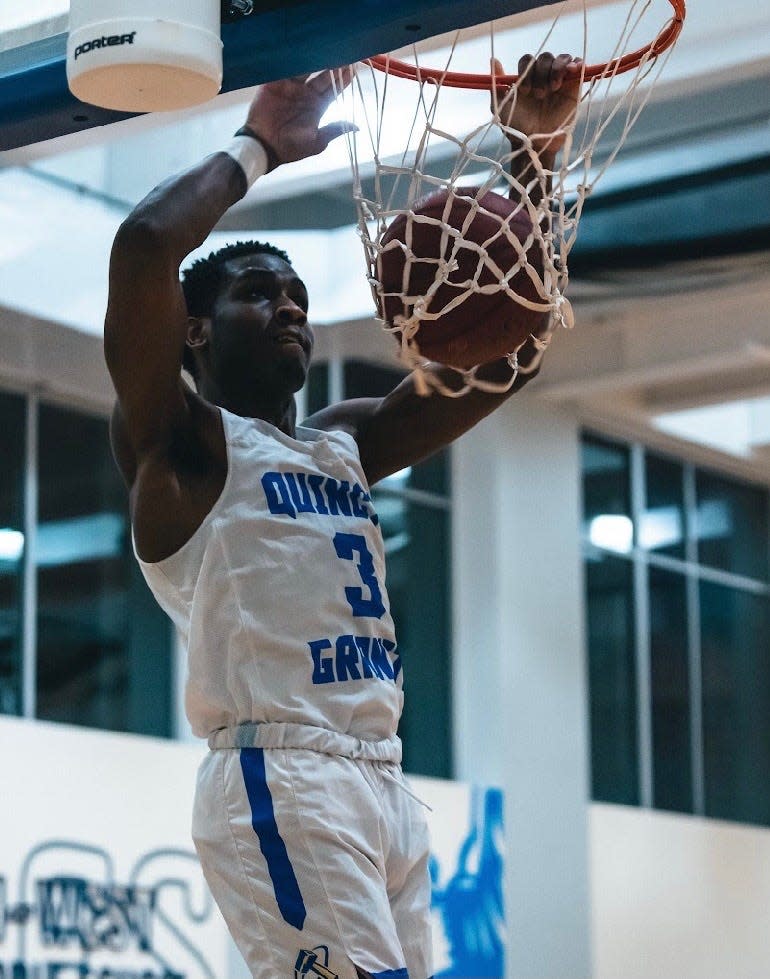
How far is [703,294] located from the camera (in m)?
8.66

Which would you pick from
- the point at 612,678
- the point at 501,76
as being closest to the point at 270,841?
the point at 501,76

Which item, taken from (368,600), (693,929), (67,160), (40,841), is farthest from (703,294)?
(368,600)

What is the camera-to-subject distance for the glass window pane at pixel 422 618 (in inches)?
404

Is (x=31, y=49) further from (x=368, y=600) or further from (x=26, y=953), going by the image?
(x=26, y=953)

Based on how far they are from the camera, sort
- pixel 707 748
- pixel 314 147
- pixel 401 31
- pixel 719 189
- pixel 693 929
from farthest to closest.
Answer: pixel 707 748 < pixel 693 929 < pixel 719 189 < pixel 314 147 < pixel 401 31

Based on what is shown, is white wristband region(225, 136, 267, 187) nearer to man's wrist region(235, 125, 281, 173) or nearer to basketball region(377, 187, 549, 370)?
man's wrist region(235, 125, 281, 173)

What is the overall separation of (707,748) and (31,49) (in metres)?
10.2

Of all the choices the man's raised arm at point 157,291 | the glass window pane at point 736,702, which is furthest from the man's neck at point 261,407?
the glass window pane at point 736,702

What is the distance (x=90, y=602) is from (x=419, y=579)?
7.52 feet

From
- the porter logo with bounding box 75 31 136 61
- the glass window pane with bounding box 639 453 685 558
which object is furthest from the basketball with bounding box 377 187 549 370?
the glass window pane with bounding box 639 453 685 558

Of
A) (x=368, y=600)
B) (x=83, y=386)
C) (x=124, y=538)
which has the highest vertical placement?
(x=83, y=386)

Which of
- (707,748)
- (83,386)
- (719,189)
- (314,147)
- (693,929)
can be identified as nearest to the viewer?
(314,147)

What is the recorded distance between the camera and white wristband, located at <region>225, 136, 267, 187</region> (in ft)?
Result: 10.7

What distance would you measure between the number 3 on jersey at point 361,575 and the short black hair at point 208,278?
0.53 metres
